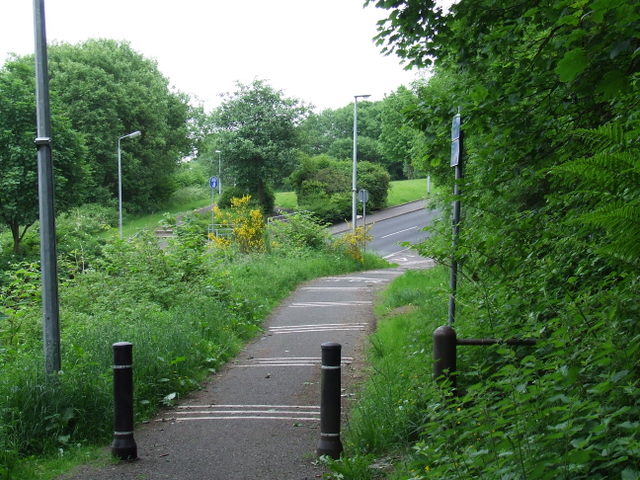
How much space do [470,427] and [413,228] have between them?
147ft

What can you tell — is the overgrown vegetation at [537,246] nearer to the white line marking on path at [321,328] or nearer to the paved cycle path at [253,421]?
the paved cycle path at [253,421]

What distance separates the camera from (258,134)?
53.5 metres

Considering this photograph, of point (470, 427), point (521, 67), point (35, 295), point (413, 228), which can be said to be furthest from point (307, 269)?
point (413, 228)

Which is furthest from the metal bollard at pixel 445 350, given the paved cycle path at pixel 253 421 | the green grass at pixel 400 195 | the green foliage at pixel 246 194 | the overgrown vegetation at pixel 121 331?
the green grass at pixel 400 195

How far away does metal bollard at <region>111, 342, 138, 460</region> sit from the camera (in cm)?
624

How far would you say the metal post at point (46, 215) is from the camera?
708 centimetres

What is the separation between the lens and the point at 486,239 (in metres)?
6.36

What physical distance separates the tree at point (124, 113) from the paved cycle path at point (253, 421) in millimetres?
40978

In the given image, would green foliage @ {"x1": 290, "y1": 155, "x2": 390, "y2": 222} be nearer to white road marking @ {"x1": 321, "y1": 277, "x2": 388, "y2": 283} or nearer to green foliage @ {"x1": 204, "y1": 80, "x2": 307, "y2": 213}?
green foliage @ {"x1": 204, "y1": 80, "x2": 307, "y2": 213}

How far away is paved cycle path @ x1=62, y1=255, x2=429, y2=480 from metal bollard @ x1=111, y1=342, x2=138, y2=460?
0.12 metres

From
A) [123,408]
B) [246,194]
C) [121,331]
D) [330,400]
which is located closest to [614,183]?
[330,400]

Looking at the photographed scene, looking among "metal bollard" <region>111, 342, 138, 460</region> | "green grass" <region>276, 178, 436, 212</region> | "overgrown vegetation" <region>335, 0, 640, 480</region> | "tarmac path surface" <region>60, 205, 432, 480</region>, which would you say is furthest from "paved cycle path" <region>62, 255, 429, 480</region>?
"green grass" <region>276, 178, 436, 212</region>

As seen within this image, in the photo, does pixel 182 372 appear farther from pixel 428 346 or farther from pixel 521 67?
pixel 521 67

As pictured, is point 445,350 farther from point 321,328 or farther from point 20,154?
point 20,154
